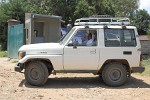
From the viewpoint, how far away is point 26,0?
3869cm

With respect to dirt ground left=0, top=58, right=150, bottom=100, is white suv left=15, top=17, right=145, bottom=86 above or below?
above

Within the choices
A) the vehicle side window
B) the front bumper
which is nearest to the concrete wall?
the vehicle side window

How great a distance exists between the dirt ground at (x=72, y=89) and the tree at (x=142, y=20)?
45328 millimetres

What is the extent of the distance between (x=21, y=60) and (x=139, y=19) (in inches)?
1931

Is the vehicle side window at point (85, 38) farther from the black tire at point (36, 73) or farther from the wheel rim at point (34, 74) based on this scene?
the wheel rim at point (34, 74)

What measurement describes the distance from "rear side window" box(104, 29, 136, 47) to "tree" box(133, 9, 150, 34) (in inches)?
1843

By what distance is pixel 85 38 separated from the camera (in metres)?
11.2

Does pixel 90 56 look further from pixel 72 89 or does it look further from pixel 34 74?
pixel 34 74

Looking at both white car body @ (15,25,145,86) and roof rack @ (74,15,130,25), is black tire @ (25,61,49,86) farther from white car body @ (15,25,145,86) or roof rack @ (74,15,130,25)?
roof rack @ (74,15,130,25)

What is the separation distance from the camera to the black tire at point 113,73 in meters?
11.2

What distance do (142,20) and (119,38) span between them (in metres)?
48.4

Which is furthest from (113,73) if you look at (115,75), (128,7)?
(128,7)

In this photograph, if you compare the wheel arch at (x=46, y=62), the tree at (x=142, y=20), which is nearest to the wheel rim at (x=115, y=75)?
the wheel arch at (x=46, y=62)

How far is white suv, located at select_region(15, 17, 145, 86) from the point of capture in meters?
10.9
